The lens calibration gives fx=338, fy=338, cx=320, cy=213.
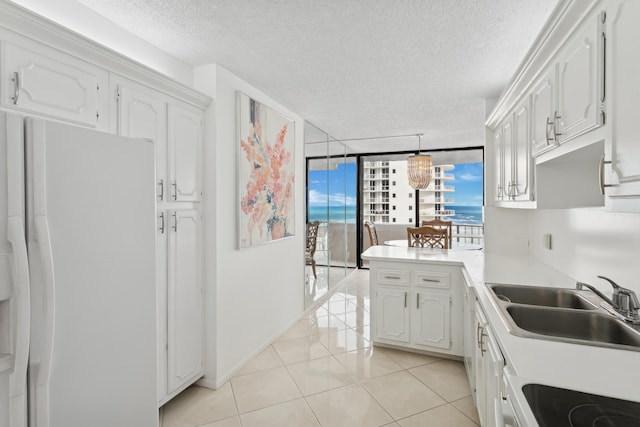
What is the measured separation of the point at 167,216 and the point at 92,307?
0.93 m

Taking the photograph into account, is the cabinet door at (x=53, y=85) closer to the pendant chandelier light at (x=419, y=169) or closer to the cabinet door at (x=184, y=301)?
the cabinet door at (x=184, y=301)

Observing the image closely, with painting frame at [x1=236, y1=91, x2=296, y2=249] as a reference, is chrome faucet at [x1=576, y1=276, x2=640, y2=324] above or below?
below

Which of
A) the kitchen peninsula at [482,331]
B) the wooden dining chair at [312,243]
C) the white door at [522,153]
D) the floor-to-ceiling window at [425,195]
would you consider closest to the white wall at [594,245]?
the kitchen peninsula at [482,331]

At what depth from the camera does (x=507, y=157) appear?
8.44 feet

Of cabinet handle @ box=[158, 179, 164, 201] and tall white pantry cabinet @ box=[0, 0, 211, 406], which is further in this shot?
cabinet handle @ box=[158, 179, 164, 201]

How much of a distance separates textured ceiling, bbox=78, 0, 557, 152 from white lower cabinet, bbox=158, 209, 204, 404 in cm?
111

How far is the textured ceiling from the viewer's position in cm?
177

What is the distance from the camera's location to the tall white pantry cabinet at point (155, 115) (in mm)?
1419

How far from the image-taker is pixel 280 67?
249cm

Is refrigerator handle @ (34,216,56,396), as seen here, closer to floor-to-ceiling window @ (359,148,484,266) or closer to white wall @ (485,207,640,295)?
white wall @ (485,207,640,295)

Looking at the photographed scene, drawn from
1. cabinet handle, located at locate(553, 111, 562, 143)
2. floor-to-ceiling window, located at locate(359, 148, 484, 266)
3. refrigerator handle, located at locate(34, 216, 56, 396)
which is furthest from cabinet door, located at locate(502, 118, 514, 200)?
floor-to-ceiling window, located at locate(359, 148, 484, 266)

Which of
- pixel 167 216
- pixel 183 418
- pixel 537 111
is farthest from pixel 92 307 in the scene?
pixel 537 111

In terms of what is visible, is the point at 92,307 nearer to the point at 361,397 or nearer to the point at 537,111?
the point at 361,397

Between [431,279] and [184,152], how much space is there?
2.19 metres
